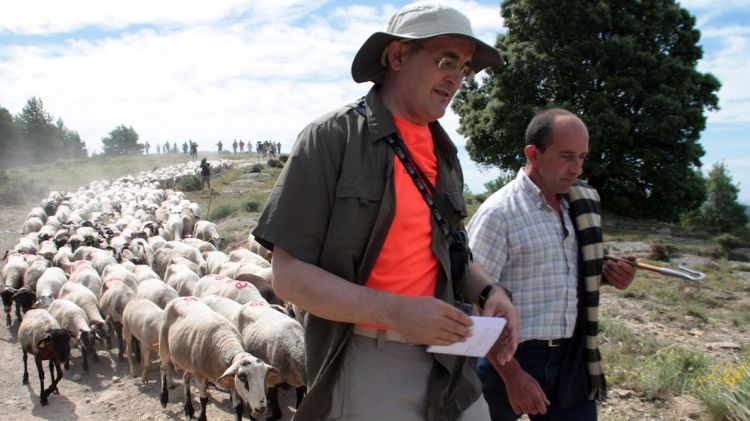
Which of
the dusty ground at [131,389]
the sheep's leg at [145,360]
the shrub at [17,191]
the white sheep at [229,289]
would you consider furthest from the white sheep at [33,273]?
the shrub at [17,191]

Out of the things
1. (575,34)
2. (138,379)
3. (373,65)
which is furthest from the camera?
(575,34)

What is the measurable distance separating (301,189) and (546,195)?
210cm

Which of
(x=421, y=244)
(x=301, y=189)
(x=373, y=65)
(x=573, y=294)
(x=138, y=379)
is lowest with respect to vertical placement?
(x=138, y=379)

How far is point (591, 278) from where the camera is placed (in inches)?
131

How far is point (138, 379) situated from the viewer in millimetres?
9188

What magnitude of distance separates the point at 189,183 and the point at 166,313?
32.0m

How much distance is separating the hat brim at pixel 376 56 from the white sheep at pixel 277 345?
212 inches

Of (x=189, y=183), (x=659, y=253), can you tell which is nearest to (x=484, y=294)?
(x=659, y=253)

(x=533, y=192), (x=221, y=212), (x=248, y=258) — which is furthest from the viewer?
(x=221, y=212)

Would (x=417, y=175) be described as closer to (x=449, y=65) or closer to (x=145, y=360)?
(x=449, y=65)

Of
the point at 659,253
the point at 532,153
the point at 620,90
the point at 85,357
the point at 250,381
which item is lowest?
the point at 85,357

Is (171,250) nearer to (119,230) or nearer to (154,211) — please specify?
(119,230)

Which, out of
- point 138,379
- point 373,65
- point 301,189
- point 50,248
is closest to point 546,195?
point 373,65

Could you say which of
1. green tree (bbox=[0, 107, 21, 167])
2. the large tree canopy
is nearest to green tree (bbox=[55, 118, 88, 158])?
the large tree canopy
